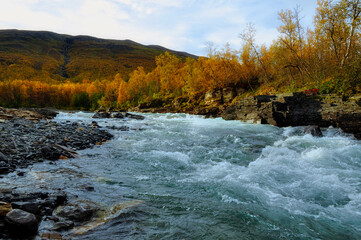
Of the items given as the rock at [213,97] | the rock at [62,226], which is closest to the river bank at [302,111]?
the rock at [213,97]

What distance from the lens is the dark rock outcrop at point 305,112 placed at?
1428 cm

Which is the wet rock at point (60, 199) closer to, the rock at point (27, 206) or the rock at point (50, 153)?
the rock at point (27, 206)

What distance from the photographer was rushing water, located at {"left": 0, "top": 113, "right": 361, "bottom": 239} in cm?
378

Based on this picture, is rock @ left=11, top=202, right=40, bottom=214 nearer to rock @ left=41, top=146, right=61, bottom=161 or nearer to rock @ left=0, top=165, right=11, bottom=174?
rock @ left=0, top=165, right=11, bottom=174

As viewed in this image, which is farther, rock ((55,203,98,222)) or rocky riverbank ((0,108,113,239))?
rock ((55,203,98,222))

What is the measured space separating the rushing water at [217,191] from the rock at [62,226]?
1.35 feet

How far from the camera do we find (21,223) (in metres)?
3.09

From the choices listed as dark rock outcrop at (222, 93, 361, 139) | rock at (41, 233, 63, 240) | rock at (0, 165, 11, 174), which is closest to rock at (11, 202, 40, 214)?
rock at (41, 233, 63, 240)

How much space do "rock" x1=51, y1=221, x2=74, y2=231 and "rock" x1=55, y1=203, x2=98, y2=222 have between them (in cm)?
20

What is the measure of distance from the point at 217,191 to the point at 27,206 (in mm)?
4289

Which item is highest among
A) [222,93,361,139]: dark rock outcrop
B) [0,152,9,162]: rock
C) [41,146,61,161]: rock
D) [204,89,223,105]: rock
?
[204,89,223,105]: rock

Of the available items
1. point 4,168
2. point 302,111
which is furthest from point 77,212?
point 302,111

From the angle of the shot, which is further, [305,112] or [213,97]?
[213,97]

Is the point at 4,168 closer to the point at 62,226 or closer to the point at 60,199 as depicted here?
the point at 60,199
